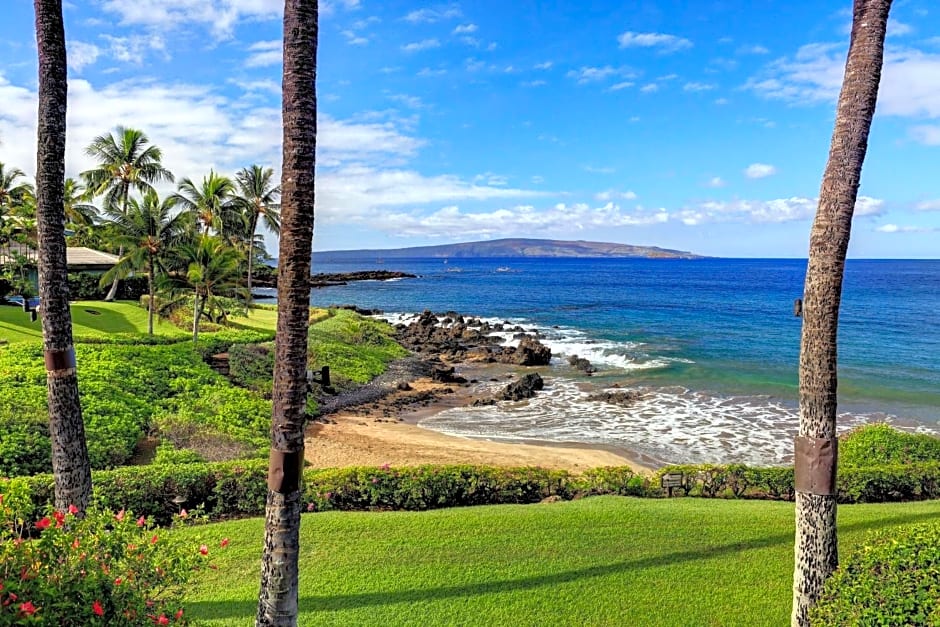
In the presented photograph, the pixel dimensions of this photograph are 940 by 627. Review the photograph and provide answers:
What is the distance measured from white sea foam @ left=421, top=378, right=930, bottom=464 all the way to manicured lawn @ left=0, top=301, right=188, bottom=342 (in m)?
12.4

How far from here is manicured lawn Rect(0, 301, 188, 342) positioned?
20.9m

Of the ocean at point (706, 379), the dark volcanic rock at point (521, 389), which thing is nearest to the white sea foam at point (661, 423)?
the ocean at point (706, 379)

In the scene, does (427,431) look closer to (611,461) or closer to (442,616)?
(611,461)

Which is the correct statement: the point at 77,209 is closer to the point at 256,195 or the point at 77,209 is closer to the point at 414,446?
the point at 256,195

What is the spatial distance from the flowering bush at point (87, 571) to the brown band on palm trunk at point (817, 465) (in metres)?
4.97

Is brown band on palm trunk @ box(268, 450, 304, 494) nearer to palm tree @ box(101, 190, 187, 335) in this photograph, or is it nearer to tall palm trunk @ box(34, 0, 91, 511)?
tall palm trunk @ box(34, 0, 91, 511)

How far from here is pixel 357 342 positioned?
3183 centimetres

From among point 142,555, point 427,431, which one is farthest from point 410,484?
point 427,431

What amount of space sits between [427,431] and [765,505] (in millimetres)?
11129

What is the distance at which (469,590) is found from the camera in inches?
256

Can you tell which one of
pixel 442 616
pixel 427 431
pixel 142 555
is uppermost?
pixel 142 555

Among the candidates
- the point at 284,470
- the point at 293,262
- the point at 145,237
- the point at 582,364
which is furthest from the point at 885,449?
the point at 145,237

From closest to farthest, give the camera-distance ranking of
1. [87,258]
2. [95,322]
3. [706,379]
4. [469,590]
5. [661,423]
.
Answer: [469,590], [661,423], [95,322], [706,379], [87,258]

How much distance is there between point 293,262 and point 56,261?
3.25 m
